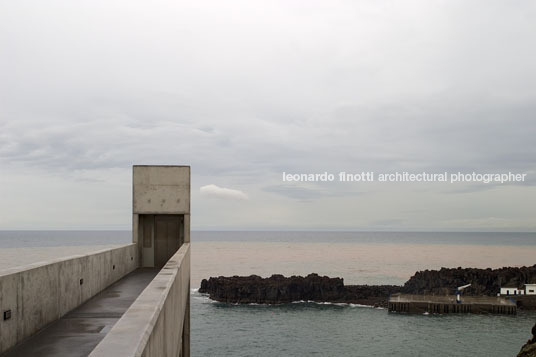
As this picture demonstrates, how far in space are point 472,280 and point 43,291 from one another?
7582cm

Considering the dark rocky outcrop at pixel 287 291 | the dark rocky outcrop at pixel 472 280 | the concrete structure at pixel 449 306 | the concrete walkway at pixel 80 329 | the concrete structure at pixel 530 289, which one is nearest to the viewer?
the concrete walkway at pixel 80 329

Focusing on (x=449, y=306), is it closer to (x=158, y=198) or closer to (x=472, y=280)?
(x=472, y=280)

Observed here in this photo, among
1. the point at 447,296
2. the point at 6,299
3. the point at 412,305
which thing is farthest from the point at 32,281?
the point at 447,296

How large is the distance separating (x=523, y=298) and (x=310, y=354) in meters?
39.3

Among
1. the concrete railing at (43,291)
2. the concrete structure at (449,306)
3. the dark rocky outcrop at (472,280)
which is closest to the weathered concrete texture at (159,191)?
the concrete railing at (43,291)

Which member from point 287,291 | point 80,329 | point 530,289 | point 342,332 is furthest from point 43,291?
point 530,289

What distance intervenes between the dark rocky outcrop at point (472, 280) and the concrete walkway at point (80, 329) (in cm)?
6845

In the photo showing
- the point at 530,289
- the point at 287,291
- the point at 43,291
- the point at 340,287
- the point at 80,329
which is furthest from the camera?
the point at 340,287

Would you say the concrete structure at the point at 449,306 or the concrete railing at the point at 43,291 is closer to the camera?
the concrete railing at the point at 43,291

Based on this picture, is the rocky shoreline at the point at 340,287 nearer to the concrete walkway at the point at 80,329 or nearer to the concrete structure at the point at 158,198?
the concrete structure at the point at 158,198

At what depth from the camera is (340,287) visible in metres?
69.2

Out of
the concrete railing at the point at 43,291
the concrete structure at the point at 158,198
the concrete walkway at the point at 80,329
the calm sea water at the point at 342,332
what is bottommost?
the calm sea water at the point at 342,332

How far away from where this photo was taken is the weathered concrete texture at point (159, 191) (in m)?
21.0

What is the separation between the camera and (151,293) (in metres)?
5.98
